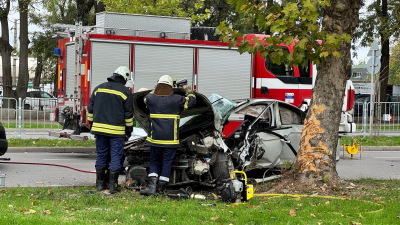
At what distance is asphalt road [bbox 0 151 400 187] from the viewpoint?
8531mm

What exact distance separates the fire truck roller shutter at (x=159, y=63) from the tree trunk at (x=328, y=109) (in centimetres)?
547

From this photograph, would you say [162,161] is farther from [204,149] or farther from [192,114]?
[192,114]

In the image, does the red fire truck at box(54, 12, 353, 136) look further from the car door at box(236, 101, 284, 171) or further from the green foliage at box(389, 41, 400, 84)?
the green foliage at box(389, 41, 400, 84)

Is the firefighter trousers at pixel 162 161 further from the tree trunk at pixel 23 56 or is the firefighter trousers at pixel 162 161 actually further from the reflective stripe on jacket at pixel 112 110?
the tree trunk at pixel 23 56

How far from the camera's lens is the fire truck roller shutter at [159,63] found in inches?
494

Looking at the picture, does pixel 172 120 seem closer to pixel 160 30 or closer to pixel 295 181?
pixel 295 181

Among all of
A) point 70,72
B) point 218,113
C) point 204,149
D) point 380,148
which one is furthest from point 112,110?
point 380,148

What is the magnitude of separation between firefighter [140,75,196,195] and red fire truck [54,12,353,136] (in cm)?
497

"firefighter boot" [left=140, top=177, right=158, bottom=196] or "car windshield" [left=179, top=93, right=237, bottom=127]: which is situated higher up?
"car windshield" [left=179, top=93, right=237, bottom=127]

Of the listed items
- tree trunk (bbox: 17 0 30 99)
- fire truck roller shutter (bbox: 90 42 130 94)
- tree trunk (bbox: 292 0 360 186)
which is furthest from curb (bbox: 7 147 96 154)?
tree trunk (bbox: 17 0 30 99)

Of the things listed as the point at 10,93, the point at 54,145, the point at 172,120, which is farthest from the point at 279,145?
the point at 10,93

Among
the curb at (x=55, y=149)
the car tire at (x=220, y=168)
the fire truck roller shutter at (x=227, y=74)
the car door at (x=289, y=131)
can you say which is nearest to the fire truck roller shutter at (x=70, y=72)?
the curb at (x=55, y=149)

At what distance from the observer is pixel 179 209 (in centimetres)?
593

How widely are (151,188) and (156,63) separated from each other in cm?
612
